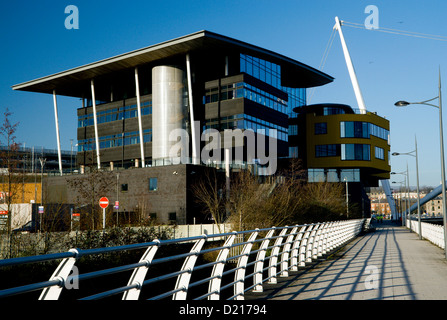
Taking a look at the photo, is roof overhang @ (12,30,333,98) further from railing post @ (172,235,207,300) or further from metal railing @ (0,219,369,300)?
railing post @ (172,235,207,300)

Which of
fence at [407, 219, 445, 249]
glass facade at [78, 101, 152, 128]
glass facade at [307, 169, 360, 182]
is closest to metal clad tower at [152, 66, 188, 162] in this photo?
glass facade at [78, 101, 152, 128]

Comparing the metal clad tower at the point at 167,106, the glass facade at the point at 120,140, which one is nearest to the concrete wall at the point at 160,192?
the metal clad tower at the point at 167,106

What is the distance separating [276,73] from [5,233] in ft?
163

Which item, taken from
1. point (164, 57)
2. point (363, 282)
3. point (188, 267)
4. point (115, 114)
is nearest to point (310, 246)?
point (363, 282)

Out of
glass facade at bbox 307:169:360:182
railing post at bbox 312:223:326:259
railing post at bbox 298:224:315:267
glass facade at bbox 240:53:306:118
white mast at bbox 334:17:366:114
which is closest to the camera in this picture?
railing post at bbox 298:224:315:267

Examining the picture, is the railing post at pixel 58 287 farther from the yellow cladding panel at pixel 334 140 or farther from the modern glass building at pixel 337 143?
the yellow cladding panel at pixel 334 140

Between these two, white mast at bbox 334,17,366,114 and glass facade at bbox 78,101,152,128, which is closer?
glass facade at bbox 78,101,152,128

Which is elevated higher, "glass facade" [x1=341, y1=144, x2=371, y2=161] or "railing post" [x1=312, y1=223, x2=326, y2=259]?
"glass facade" [x1=341, y1=144, x2=371, y2=161]

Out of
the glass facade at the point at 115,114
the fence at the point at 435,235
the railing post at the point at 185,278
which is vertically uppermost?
the glass facade at the point at 115,114

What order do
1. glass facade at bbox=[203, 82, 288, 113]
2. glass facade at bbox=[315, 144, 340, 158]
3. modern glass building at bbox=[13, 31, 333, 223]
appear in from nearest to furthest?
modern glass building at bbox=[13, 31, 333, 223]
glass facade at bbox=[203, 82, 288, 113]
glass facade at bbox=[315, 144, 340, 158]

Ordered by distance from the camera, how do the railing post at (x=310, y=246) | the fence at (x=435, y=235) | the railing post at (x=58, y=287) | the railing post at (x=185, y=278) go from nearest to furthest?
the railing post at (x=58, y=287) → the railing post at (x=185, y=278) → the railing post at (x=310, y=246) → the fence at (x=435, y=235)

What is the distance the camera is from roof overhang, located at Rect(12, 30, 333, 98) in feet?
181

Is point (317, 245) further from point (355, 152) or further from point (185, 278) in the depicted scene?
Answer: point (355, 152)

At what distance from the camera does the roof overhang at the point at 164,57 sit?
181ft
